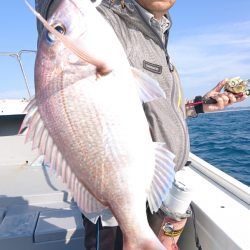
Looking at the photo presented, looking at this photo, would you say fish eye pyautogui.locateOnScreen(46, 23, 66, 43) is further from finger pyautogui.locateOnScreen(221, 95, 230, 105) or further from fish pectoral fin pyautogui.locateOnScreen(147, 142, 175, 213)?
finger pyautogui.locateOnScreen(221, 95, 230, 105)

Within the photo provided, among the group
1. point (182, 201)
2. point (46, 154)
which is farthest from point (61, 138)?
point (182, 201)

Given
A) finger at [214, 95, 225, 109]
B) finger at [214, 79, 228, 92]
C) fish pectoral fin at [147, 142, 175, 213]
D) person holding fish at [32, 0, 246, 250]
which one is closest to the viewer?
person holding fish at [32, 0, 246, 250]

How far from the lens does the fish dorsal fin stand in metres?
1.21

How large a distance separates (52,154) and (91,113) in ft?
0.67

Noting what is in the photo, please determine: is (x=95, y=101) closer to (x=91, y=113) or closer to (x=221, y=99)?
(x=91, y=113)

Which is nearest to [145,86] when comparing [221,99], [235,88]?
[221,99]

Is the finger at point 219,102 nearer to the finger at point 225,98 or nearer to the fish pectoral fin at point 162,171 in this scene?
the finger at point 225,98

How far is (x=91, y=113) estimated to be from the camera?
120cm

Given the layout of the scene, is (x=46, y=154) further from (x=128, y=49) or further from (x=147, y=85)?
(x=128, y=49)

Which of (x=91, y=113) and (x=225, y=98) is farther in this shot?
(x=225, y=98)

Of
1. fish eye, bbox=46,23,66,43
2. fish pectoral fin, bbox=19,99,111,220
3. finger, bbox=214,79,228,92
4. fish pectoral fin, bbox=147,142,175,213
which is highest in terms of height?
fish eye, bbox=46,23,66,43

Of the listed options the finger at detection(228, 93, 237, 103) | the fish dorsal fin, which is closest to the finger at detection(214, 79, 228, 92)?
the finger at detection(228, 93, 237, 103)

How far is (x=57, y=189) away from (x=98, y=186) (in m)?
2.66

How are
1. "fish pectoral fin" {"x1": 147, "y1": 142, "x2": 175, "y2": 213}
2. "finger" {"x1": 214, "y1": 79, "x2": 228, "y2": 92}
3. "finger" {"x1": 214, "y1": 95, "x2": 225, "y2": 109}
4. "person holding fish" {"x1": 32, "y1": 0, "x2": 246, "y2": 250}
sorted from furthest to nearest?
"finger" {"x1": 214, "y1": 79, "x2": 228, "y2": 92} → "finger" {"x1": 214, "y1": 95, "x2": 225, "y2": 109} → "fish pectoral fin" {"x1": 147, "y1": 142, "x2": 175, "y2": 213} → "person holding fish" {"x1": 32, "y1": 0, "x2": 246, "y2": 250}
